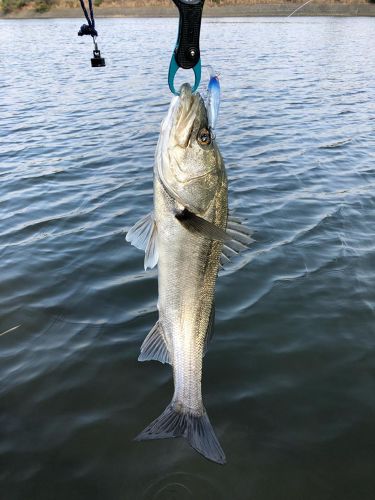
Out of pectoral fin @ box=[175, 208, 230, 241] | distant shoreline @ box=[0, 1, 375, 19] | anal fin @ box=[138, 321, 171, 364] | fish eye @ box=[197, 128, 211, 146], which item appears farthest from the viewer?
distant shoreline @ box=[0, 1, 375, 19]

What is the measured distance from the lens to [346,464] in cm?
413

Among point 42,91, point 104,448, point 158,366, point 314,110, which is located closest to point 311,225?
point 158,366

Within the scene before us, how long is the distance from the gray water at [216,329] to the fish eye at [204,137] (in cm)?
291

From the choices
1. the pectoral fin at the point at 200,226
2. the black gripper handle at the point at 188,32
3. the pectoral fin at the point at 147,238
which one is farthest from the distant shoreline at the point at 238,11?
the pectoral fin at the point at 200,226

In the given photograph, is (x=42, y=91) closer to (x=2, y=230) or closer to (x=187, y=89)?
(x=2, y=230)

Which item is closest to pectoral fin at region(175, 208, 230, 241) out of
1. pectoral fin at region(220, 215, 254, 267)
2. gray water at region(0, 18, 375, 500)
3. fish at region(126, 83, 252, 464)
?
fish at region(126, 83, 252, 464)

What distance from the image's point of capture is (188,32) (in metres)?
2.91

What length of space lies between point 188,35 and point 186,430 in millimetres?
2653

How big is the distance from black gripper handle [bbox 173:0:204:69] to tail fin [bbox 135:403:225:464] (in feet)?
7.88

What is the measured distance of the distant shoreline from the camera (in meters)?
74.4

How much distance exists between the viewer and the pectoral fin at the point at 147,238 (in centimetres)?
306

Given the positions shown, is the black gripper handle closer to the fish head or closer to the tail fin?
the fish head

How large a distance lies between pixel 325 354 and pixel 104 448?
8.95 feet

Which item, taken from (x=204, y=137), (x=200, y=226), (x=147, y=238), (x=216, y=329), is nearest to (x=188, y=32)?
(x=204, y=137)
